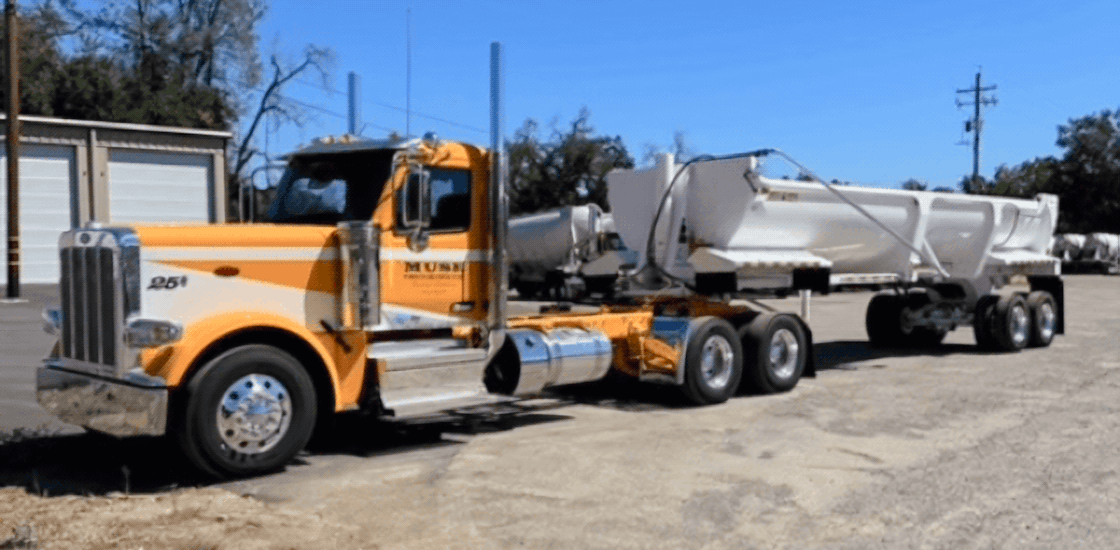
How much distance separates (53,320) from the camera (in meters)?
7.68

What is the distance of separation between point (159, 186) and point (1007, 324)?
82.8ft

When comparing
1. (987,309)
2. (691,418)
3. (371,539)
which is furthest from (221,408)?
(987,309)

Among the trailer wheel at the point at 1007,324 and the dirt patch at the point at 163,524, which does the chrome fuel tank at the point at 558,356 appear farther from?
the trailer wheel at the point at 1007,324

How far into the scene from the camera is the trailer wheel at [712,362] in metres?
10.7

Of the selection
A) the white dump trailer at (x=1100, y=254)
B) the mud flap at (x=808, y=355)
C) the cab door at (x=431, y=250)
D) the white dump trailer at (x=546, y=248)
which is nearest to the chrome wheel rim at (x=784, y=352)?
the mud flap at (x=808, y=355)

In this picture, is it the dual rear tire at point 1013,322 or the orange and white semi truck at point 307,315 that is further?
the dual rear tire at point 1013,322

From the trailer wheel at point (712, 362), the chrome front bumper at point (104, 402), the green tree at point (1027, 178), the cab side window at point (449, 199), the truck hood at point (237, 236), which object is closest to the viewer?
the chrome front bumper at point (104, 402)

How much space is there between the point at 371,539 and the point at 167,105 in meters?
40.7

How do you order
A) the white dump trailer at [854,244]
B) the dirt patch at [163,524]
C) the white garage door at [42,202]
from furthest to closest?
the white garage door at [42,202], the white dump trailer at [854,244], the dirt patch at [163,524]

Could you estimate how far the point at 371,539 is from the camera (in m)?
5.70

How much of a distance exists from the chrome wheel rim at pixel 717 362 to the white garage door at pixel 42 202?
79.8ft

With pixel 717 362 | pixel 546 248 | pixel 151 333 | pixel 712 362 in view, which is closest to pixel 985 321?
pixel 717 362

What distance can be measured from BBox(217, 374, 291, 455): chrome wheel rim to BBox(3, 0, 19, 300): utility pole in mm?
19212

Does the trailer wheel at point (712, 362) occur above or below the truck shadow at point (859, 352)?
above
